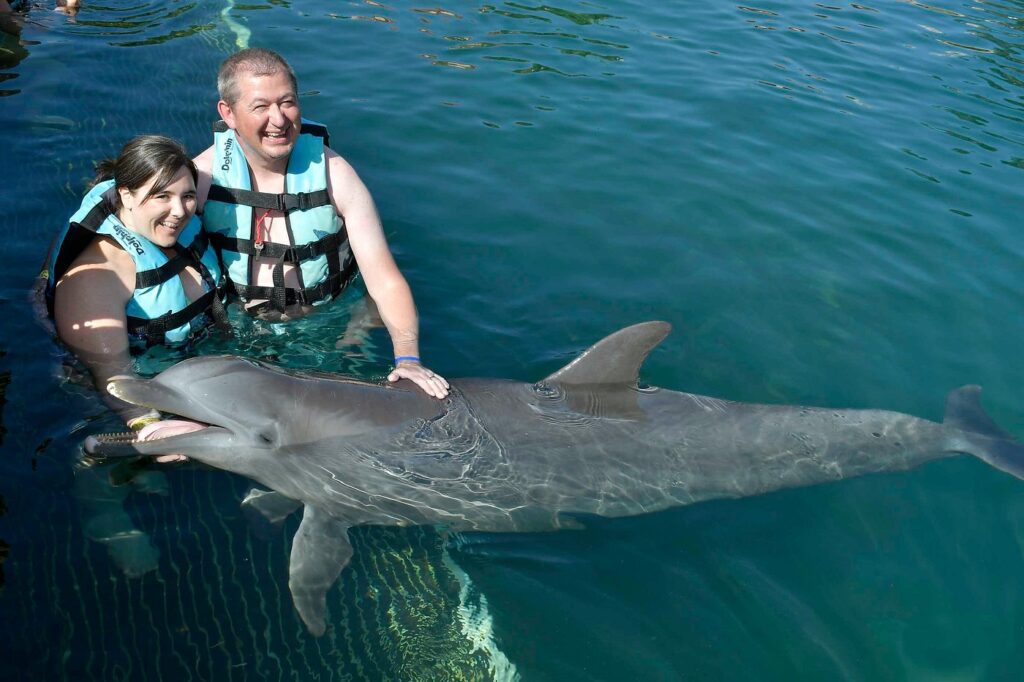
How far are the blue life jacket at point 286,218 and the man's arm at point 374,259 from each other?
96 millimetres

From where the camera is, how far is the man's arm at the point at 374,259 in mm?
6055

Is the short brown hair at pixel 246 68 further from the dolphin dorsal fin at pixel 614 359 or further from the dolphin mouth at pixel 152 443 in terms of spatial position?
the dolphin dorsal fin at pixel 614 359

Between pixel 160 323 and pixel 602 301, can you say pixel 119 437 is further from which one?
pixel 602 301

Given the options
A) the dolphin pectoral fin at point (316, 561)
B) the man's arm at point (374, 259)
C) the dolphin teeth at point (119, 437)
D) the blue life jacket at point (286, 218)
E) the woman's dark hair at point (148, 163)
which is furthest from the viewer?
the blue life jacket at point (286, 218)

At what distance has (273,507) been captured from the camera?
498 centimetres

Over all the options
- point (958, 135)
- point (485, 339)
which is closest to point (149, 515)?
point (485, 339)

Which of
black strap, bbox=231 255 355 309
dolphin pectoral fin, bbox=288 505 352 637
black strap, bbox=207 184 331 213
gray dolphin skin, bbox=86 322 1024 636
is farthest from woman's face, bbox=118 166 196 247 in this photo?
dolphin pectoral fin, bbox=288 505 352 637

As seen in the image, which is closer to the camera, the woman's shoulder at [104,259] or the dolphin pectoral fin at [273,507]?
the dolphin pectoral fin at [273,507]

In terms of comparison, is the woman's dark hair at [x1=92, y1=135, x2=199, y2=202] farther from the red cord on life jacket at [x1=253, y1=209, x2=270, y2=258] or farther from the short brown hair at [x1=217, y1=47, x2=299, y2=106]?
the red cord on life jacket at [x1=253, y1=209, x2=270, y2=258]

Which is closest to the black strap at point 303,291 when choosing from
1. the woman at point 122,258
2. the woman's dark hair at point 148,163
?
the woman at point 122,258

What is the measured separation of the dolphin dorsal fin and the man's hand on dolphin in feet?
2.08

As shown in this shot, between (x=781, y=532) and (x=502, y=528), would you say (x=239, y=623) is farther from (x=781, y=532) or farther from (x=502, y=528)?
(x=781, y=532)

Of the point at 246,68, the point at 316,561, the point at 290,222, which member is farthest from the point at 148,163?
the point at 316,561

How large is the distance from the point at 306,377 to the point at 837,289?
16.7 ft
